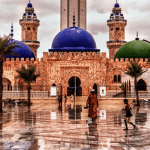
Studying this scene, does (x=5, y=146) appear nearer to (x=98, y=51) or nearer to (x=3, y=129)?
(x=3, y=129)

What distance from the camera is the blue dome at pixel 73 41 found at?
32.8 m

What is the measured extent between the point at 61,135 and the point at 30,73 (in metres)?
14.5

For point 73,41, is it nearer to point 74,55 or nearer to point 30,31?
point 74,55

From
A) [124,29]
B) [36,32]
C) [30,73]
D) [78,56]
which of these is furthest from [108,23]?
[30,73]

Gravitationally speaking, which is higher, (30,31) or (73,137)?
(30,31)

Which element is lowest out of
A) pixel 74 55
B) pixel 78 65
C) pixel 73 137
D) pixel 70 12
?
pixel 73 137

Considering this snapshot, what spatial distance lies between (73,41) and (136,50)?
7500mm

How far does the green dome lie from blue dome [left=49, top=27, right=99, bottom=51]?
3805 millimetres

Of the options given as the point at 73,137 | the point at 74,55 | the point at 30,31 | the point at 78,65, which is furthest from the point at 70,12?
the point at 73,137

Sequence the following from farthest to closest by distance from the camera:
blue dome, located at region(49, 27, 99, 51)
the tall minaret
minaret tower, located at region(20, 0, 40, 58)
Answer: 1. the tall minaret
2. minaret tower, located at region(20, 0, 40, 58)
3. blue dome, located at region(49, 27, 99, 51)

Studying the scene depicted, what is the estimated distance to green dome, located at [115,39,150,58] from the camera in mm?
34312

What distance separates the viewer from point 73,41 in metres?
33.2

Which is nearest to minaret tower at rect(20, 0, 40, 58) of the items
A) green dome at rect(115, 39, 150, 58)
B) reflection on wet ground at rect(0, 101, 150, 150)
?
green dome at rect(115, 39, 150, 58)

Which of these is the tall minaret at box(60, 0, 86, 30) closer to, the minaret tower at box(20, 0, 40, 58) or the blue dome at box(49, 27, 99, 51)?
the minaret tower at box(20, 0, 40, 58)
